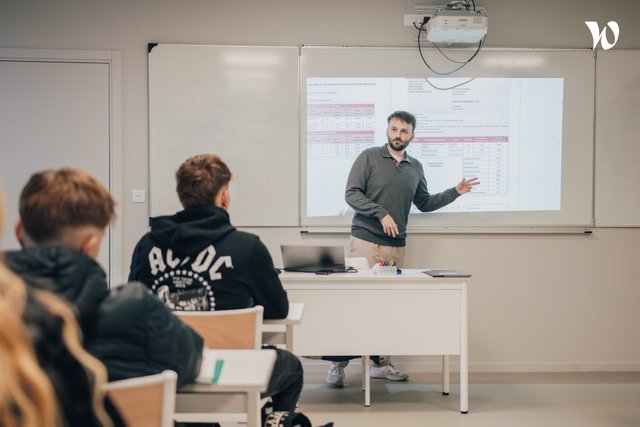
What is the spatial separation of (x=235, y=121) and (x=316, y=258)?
1.47 meters

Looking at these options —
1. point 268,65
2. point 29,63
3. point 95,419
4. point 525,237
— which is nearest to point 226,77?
point 268,65

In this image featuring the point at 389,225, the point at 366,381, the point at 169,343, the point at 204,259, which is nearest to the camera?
the point at 169,343

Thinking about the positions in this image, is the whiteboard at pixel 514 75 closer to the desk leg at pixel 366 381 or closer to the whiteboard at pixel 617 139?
the whiteboard at pixel 617 139

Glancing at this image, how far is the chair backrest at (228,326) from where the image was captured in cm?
225

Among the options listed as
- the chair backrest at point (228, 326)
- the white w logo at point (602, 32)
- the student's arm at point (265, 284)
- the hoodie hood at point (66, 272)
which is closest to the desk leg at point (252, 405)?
the hoodie hood at point (66, 272)

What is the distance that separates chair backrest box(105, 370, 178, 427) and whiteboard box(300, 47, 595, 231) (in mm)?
3722

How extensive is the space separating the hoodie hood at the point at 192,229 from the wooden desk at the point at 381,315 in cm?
139

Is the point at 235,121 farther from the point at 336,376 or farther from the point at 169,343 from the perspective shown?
the point at 169,343

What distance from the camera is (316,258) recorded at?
13.4 ft

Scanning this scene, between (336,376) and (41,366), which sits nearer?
(41,366)

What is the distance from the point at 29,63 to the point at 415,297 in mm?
3179

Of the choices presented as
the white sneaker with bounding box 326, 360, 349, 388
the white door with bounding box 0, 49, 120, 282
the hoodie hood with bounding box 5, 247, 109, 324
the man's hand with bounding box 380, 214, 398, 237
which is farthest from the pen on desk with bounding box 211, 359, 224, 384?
the white door with bounding box 0, 49, 120, 282

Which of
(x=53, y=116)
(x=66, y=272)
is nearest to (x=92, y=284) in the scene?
(x=66, y=272)

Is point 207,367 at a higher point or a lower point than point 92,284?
lower
